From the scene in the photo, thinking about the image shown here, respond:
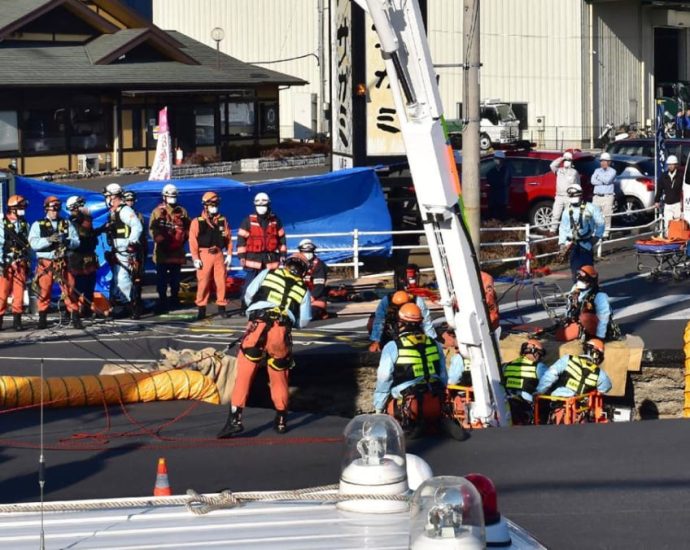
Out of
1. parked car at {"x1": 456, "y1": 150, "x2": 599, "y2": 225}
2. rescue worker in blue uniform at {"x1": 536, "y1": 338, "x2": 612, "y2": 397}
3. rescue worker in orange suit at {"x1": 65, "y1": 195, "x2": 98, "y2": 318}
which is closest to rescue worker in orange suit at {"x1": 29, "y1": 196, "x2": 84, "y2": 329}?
rescue worker in orange suit at {"x1": 65, "y1": 195, "x2": 98, "y2": 318}

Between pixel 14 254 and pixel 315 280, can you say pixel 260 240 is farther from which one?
pixel 14 254

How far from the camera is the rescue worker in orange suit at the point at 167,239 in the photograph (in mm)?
18594

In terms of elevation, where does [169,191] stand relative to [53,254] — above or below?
above

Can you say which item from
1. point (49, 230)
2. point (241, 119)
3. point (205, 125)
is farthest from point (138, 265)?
point (241, 119)

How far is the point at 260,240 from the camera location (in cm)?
1819

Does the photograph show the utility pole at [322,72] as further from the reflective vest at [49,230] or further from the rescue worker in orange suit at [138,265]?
the reflective vest at [49,230]

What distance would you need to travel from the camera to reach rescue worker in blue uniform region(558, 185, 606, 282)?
19266 millimetres

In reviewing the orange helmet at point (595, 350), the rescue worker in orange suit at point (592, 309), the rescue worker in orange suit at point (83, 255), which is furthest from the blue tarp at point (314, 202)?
the orange helmet at point (595, 350)

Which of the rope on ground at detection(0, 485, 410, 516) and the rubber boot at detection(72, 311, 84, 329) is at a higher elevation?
the rope on ground at detection(0, 485, 410, 516)

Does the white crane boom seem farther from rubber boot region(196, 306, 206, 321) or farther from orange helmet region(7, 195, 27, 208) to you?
orange helmet region(7, 195, 27, 208)

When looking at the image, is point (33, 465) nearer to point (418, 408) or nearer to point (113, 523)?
point (418, 408)

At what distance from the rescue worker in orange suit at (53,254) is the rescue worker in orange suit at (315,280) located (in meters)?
3.07

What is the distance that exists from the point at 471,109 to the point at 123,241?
16.7 feet

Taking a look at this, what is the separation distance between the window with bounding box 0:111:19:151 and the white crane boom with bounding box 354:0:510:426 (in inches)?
1110
